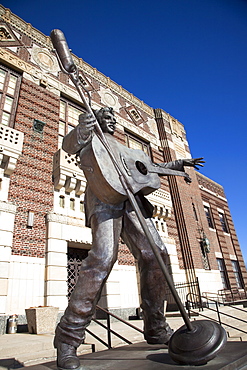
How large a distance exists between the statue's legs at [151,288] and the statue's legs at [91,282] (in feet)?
0.92

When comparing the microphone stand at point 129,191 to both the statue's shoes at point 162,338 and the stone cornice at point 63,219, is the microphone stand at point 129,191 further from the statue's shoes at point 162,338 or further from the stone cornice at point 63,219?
the stone cornice at point 63,219

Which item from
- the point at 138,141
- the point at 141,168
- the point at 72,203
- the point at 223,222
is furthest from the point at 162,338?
the point at 223,222

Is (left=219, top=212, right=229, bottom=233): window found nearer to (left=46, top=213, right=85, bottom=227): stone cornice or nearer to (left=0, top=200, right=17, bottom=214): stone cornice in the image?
(left=46, top=213, right=85, bottom=227): stone cornice

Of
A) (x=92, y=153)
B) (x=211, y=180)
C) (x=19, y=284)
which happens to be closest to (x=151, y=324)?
(x=92, y=153)

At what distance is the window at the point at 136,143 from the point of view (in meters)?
15.4

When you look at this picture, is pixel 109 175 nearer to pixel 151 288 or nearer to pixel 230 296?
pixel 151 288

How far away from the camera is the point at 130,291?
10.4 meters

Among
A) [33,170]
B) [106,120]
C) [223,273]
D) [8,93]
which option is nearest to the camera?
[106,120]

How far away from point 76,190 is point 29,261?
3.19 metres

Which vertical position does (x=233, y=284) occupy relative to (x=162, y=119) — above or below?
below

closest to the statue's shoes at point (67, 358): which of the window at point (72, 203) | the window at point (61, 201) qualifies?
the window at point (61, 201)

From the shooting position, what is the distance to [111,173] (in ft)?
8.97

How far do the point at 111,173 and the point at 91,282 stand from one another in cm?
112

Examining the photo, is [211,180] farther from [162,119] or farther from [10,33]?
[10,33]
